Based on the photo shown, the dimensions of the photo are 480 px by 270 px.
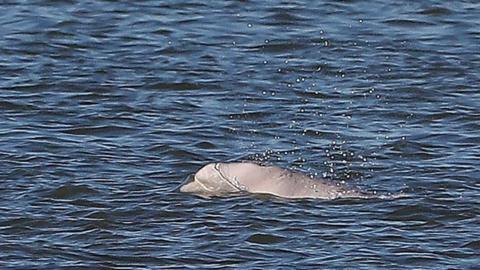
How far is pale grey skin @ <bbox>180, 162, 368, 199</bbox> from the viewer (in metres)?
11.8

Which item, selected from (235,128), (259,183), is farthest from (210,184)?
(235,128)

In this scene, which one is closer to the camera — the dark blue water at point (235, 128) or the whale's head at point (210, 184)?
the dark blue water at point (235, 128)

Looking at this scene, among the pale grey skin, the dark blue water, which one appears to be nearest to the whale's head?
the pale grey skin

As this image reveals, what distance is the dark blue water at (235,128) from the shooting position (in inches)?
424

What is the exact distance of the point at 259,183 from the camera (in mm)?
11969

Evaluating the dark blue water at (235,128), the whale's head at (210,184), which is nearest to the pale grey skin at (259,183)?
the whale's head at (210,184)

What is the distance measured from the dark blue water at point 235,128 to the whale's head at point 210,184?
0.16m

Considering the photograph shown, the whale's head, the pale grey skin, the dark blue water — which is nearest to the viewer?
the dark blue water

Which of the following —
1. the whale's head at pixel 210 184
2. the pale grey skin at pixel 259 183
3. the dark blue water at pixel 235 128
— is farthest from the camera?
the whale's head at pixel 210 184

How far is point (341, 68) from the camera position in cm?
1577

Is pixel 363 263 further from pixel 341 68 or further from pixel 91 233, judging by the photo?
pixel 341 68

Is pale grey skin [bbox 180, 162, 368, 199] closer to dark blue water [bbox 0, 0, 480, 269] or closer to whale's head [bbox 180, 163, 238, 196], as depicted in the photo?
whale's head [bbox 180, 163, 238, 196]

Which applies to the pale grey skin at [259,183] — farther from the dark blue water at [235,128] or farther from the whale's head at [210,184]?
the dark blue water at [235,128]

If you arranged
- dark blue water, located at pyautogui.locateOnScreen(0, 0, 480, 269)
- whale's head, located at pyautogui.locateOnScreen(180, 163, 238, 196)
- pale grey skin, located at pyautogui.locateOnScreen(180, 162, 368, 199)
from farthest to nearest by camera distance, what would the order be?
whale's head, located at pyautogui.locateOnScreen(180, 163, 238, 196) < pale grey skin, located at pyautogui.locateOnScreen(180, 162, 368, 199) < dark blue water, located at pyautogui.locateOnScreen(0, 0, 480, 269)
